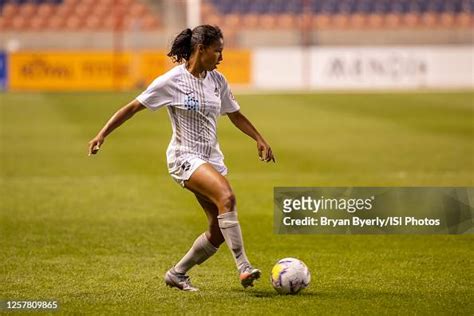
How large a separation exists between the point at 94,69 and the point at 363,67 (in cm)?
963

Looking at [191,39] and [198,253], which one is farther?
[198,253]

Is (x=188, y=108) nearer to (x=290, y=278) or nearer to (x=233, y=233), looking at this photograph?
(x=233, y=233)

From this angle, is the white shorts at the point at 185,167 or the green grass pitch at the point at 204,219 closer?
the white shorts at the point at 185,167

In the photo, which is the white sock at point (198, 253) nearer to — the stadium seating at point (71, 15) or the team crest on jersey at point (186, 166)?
the team crest on jersey at point (186, 166)

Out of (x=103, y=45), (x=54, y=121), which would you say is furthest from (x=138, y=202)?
(x=103, y=45)

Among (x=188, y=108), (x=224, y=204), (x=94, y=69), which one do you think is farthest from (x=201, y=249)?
(x=94, y=69)

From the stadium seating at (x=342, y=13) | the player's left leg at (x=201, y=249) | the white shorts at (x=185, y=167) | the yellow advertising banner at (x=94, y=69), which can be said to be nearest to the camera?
the white shorts at (x=185, y=167)

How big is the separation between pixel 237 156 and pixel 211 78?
11.1 m

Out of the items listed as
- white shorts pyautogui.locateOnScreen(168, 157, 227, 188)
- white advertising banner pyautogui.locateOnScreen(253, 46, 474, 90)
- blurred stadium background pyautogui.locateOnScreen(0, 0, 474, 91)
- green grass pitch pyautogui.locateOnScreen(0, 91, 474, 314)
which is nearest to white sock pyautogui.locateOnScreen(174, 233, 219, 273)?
green grass pitch pyautogui.locateOnScreen(0, 91, 474, 314)

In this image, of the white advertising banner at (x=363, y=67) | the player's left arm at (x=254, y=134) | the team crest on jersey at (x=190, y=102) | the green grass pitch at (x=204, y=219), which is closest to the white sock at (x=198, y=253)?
the green grass pitch at (x=204, y=219)

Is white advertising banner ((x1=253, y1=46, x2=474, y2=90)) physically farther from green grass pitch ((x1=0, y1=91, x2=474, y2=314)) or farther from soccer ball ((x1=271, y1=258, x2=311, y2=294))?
soccer ball ((x1=271, y1=258, x2=311, y2=294))

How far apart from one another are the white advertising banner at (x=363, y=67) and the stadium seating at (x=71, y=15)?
5779 millimetres

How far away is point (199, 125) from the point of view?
7914 mm

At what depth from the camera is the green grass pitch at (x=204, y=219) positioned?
7906mm
